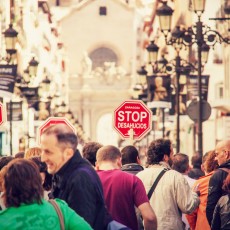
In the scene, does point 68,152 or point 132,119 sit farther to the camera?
point 132,119

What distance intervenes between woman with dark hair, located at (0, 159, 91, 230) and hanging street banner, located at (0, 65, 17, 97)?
63.7ft

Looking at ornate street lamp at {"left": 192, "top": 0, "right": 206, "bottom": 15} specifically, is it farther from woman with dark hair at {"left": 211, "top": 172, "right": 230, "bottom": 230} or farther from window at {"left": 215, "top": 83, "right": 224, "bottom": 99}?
window at {"left": 215, "top": 83, "right": 224, "bottom": 99}

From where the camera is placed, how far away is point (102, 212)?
29.5 ft

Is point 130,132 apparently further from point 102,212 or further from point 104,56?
point 104,56

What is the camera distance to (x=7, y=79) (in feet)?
97.8

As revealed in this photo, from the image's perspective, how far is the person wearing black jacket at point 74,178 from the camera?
8.68 metres

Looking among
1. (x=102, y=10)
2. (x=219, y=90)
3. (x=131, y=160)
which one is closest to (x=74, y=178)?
(x=131, y=160)

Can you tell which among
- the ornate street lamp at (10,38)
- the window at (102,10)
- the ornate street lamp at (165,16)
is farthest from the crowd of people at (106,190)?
the window at (102,10)

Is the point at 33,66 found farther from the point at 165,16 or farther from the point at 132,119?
the point at 132,119

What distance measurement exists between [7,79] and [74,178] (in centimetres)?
2105

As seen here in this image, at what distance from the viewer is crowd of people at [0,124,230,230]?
7.71 meters

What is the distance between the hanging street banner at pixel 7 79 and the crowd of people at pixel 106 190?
11651 mm

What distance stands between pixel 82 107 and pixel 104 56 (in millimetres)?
8897

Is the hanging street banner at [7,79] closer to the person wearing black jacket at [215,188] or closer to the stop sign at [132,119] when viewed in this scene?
the stop sign at [132,119]
